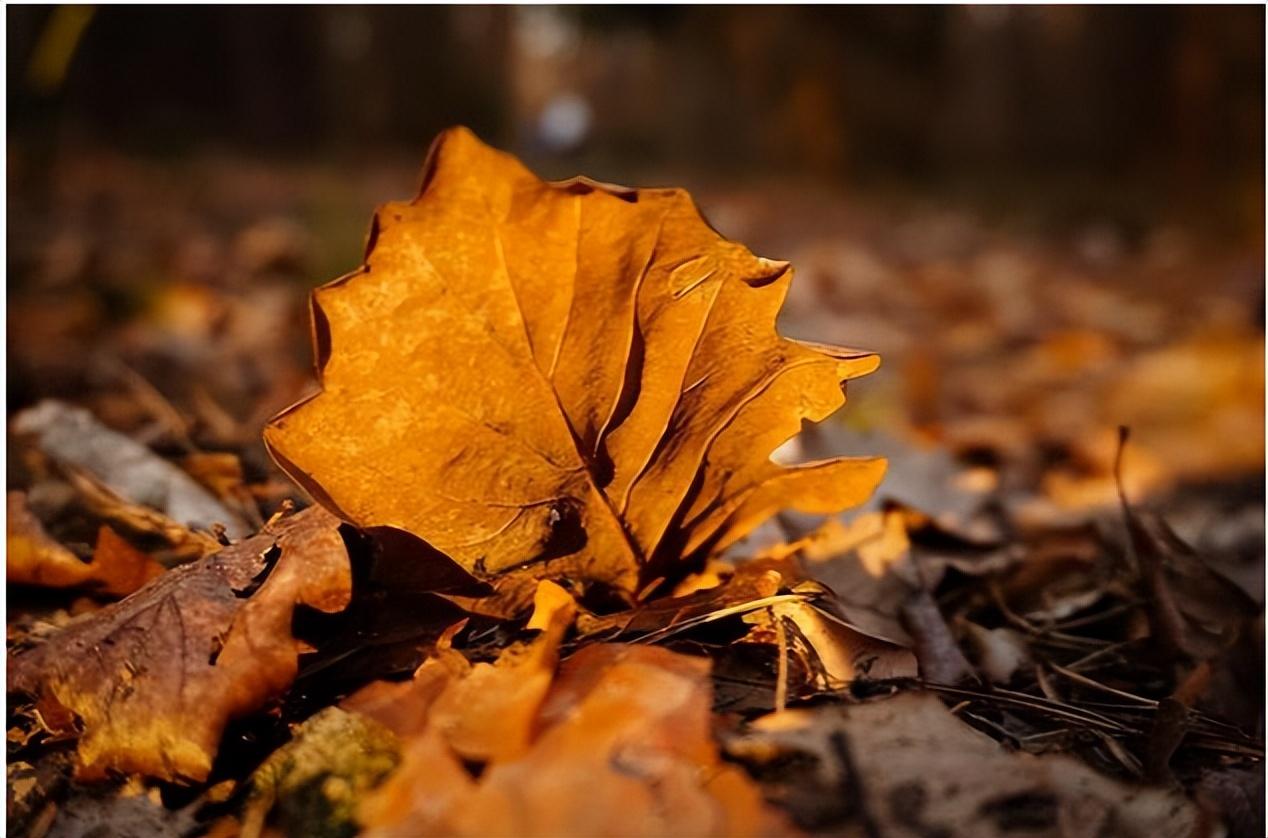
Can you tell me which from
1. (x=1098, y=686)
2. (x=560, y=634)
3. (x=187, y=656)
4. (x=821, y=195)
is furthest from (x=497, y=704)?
(x=821, y=195)

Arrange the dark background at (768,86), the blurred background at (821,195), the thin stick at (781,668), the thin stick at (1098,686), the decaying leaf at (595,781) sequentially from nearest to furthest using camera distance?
the decaying leaf at (595,781)
the thin stick at (781,668)
the thin stick at (1098,686)
the blurred background at (821,195)
the dark background at (768,86)

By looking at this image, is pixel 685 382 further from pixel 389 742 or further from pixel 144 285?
pixel 144 285

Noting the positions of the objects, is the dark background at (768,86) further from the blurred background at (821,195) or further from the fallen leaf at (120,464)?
the fallen leaf at (120,464)

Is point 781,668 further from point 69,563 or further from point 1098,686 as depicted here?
point 69,563

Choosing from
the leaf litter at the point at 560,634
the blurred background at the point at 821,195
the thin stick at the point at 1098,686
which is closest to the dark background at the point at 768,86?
the blurred background at the point at 821,195

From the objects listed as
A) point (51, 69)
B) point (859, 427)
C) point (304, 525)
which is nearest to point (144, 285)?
point (51, 69)

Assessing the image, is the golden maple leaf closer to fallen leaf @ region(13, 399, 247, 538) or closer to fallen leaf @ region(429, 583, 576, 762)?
fallen leaf @ region(429, 583, 576, 762)

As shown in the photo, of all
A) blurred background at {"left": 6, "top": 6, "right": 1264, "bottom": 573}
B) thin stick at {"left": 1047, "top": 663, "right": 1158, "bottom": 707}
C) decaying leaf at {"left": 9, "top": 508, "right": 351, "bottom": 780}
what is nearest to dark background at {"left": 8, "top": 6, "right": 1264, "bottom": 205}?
blurred background at {"left": 6, "top": 6, "right": 1264, "bottom": 573}
